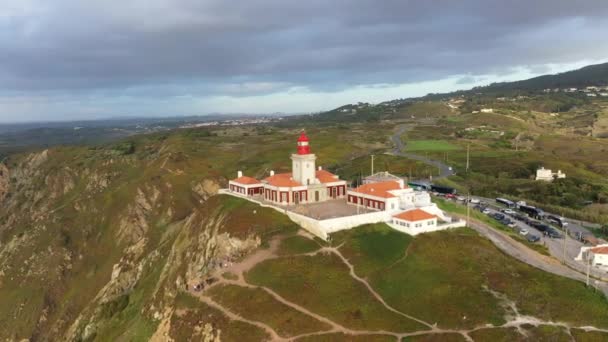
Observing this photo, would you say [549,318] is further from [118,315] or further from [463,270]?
[118,315]

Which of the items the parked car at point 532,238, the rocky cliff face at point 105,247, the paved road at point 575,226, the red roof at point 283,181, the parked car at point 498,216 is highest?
the red roof at point 283,181

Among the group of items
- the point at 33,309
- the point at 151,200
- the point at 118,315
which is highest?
the point at 151,200

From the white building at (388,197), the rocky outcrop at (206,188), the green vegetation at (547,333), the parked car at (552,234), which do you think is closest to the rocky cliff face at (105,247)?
the rocky outcrop at (206,188)

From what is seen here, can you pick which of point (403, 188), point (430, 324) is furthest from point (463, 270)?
point (403, 188)

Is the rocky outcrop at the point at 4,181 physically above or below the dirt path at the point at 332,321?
below

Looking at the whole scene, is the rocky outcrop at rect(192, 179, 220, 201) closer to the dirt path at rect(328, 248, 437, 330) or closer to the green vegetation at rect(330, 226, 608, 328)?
the dirt path at rect(328, 248, 437, 330)

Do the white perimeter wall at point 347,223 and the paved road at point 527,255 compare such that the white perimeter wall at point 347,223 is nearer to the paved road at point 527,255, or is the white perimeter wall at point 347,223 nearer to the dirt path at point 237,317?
the paved road at point 527,255

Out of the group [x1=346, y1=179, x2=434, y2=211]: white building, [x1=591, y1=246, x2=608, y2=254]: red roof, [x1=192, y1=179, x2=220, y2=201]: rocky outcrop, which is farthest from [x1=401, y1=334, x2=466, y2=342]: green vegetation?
[x1=192, y1=179, x2=220, y2=201]: rocky outcrop
